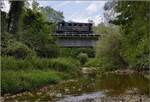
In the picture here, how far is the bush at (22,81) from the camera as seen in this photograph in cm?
2619

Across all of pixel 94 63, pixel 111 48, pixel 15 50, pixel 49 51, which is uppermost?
pixel 15 50

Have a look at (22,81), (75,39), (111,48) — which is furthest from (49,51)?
(22,81)

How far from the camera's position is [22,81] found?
28031 millimetres

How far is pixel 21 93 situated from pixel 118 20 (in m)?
10.7

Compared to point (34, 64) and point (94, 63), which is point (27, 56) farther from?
point (94, 63)

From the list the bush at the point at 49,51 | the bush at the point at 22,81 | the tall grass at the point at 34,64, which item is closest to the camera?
the bush at the point at 22,81

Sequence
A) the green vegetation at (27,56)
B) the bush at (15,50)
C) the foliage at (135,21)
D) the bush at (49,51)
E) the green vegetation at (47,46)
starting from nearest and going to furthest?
the foliage at (135,21) < the green vegetation at (47,46) < the green vegetation at (27,56) < the bush at (15,50) < the bush at (49,51)

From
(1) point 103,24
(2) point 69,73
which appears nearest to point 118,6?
(2) point 69,73

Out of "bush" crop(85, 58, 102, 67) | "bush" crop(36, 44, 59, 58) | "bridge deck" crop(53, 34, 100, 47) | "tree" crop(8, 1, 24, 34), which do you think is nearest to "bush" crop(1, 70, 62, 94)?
"tree" crop(8, 1, 24, 34)

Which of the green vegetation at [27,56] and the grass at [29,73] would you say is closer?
the grass at [29,73]

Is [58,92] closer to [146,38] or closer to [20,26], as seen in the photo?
[146,38]

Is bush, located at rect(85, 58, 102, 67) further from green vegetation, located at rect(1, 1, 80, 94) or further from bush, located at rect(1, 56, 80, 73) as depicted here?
bush, located at rect(1, 56, 80, 73)

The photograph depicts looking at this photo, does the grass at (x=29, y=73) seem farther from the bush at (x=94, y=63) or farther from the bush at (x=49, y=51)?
the bush at (x=94, y=63)

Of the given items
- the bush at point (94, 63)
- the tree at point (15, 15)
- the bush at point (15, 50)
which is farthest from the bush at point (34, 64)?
the bush at point (94, 63)
